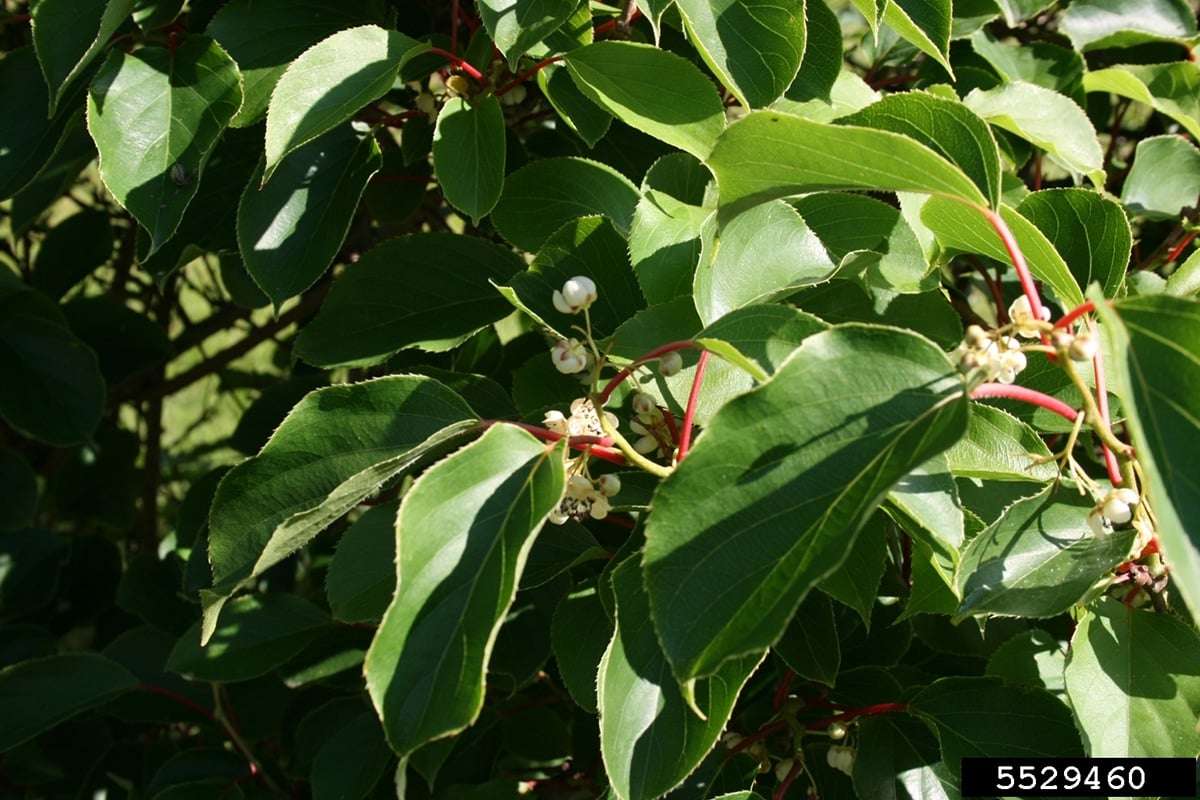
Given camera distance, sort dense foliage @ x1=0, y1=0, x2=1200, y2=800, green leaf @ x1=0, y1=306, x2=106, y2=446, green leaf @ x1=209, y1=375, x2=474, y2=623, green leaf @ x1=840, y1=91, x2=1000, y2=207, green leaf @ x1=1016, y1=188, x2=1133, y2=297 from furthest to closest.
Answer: green leaf @ x1=0, y1=306, x2=106, y2=446
green leaf @ x1=1016, y1=188, x2=1133, y2=297
green leaf @ x1=209, y1=375, x2=474, y2=623
green leaf @ x1=840, y1=91, x2=1000, y2=207
dense foliage @ x1=0, y1=0, x2=1200, y2=800

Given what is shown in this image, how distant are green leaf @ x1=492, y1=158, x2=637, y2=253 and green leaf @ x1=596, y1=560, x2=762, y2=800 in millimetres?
472

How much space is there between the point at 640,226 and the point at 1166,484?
0.60m

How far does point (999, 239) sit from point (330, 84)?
70 centimetres

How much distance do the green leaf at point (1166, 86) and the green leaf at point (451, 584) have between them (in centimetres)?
114

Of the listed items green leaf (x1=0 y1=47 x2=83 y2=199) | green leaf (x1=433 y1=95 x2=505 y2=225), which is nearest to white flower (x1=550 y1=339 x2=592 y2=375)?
green leaf (x1=433 y1=95 x2=505 y2=225)

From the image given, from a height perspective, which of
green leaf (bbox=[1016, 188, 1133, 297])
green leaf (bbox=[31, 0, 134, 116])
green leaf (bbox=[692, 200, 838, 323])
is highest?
green leaf (bbox=[31, 0, 134, 116])

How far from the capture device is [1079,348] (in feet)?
2.99

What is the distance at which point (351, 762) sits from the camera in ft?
5.03

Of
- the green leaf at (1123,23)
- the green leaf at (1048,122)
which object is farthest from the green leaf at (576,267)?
the green leaf at (1123,23)

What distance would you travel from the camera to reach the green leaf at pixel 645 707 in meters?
1.00

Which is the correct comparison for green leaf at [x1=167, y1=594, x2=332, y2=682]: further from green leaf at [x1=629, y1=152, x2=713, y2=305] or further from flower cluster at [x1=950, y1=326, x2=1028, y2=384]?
flower cluster at [x1=950, y1=326, x2=1028, y2=384]

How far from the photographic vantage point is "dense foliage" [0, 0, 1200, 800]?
32.5 inches

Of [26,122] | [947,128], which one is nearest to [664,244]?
[947,128]

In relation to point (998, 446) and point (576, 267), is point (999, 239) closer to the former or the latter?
point (998, 446)
